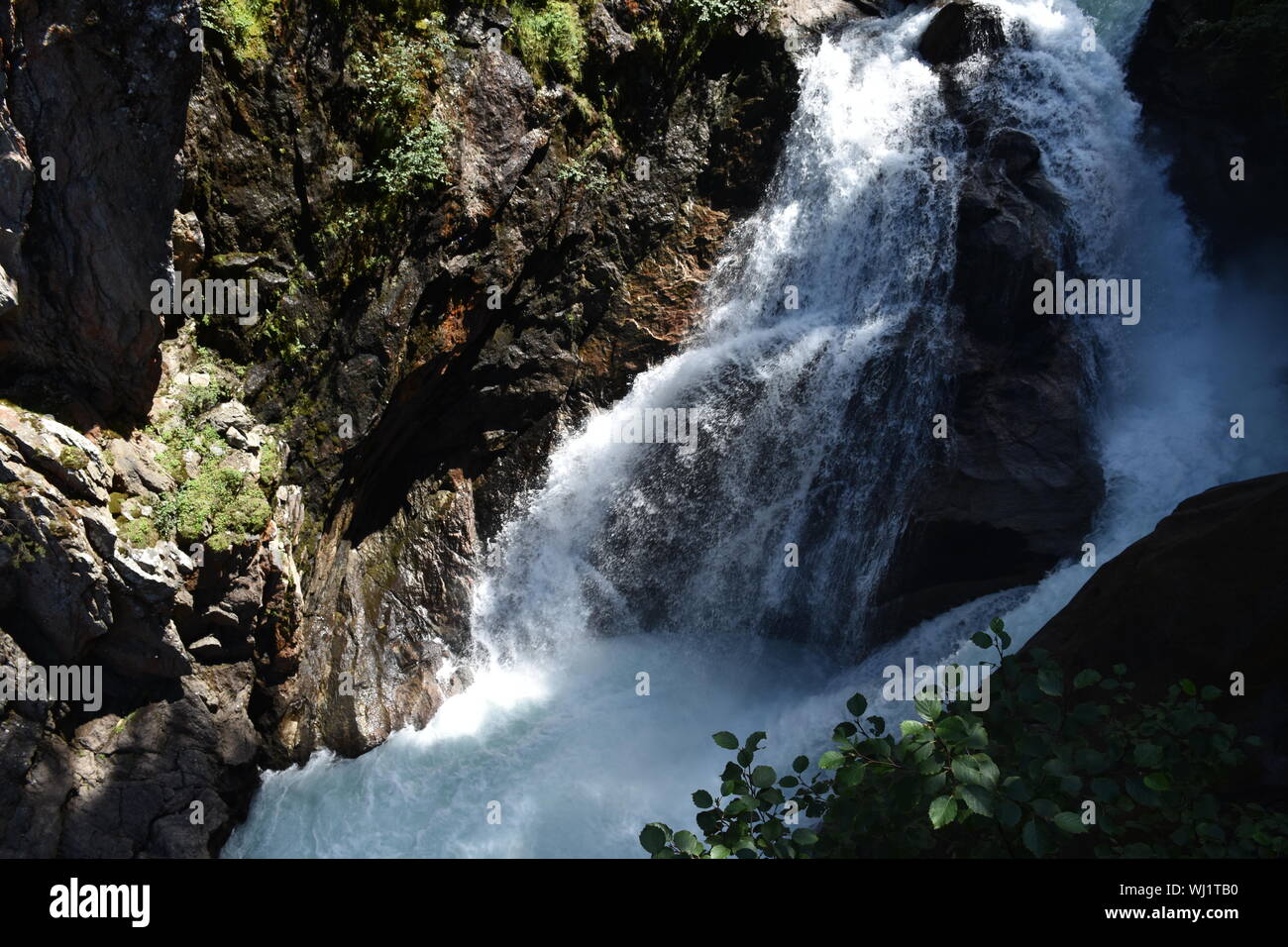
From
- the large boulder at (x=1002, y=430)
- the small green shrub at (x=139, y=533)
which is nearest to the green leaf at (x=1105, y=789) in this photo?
the small green shrub at (x=139, y=533)

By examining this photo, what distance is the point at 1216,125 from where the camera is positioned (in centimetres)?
1143

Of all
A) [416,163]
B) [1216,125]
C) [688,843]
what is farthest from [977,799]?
[1216,125]

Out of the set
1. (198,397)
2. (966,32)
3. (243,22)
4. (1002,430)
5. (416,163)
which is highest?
(966,32)

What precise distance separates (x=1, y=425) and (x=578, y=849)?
5.85 metres

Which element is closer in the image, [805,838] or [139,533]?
[805,838]

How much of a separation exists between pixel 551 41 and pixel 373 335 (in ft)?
14.0

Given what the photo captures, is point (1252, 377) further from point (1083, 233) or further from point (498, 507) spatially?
point (498, 507)

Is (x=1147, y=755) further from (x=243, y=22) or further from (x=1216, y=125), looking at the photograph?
(x=1216, y=125)

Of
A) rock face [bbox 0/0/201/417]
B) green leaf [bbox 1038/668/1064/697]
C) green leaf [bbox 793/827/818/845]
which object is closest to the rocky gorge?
rock face [bbox 0/0/201/417]

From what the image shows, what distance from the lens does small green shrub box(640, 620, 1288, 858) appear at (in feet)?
7.77

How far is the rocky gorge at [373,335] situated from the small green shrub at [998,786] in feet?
11.0

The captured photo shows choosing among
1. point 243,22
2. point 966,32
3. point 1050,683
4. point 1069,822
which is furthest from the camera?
point 966,32

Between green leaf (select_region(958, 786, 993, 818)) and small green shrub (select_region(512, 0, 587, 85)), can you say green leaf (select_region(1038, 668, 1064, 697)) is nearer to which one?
green leaf (select_region(958, 786, 993, 818))

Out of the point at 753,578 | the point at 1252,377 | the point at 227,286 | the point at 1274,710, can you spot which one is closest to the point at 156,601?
the point at 227,286
